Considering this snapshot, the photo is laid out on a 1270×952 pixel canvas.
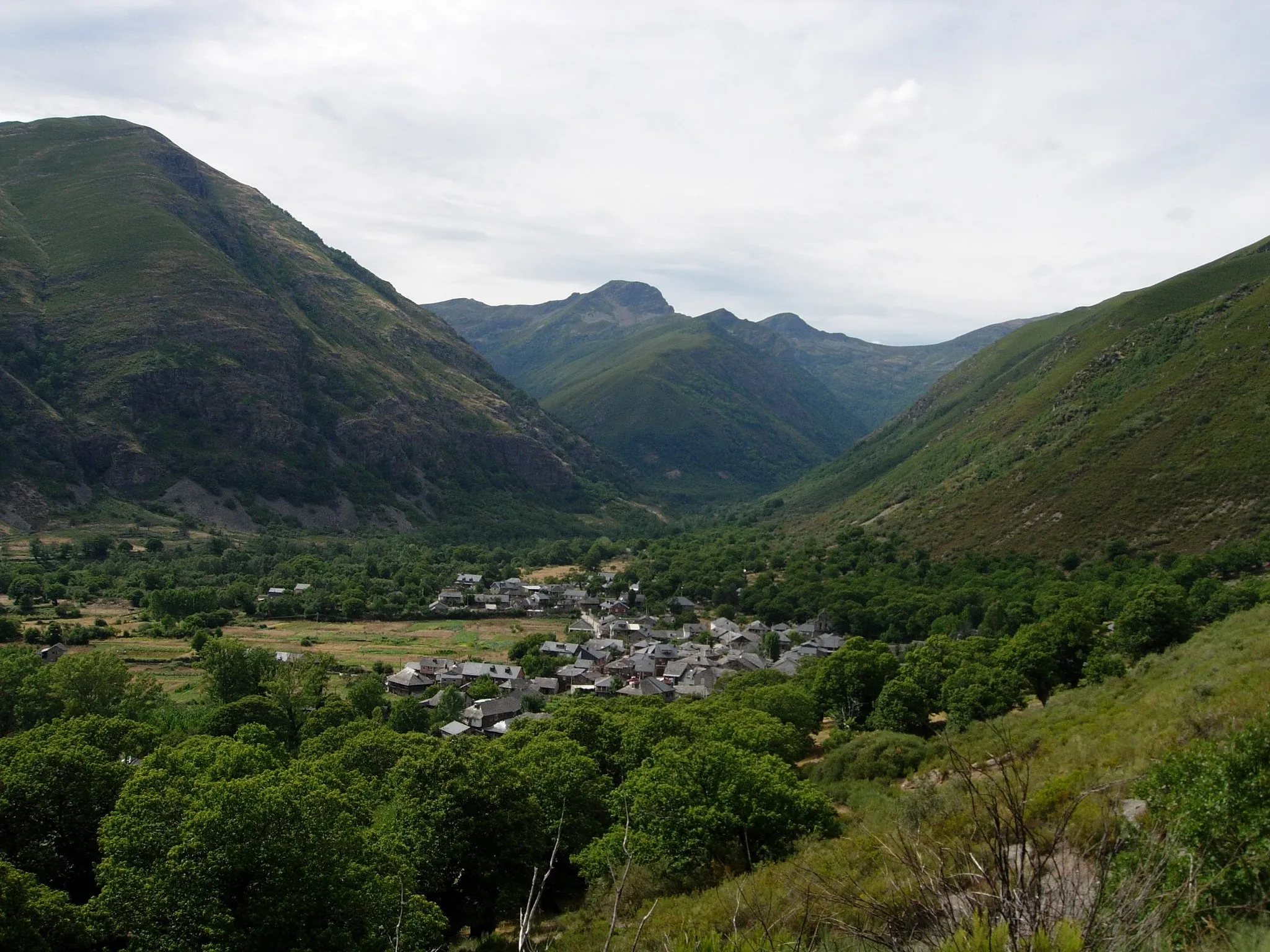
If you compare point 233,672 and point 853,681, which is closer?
point 853,681

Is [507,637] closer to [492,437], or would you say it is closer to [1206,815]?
[1206,815]

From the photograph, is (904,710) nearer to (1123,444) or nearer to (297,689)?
(297,689)

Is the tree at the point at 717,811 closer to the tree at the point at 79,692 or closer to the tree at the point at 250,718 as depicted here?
the tree at the point at 250,718

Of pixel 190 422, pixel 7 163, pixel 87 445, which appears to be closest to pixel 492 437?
pixel 190 422

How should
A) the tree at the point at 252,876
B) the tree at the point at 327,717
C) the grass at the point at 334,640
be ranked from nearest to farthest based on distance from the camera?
the tree at the point at 252,876 → the tree at the point at 327,717 → the grass at the point at 334,640

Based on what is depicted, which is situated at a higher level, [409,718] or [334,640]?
[409,718]

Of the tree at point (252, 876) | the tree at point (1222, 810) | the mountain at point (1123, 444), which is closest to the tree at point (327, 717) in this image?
the tree at point (252, 876)

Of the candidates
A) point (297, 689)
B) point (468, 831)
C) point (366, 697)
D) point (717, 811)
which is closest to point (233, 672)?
point (297, 689)
